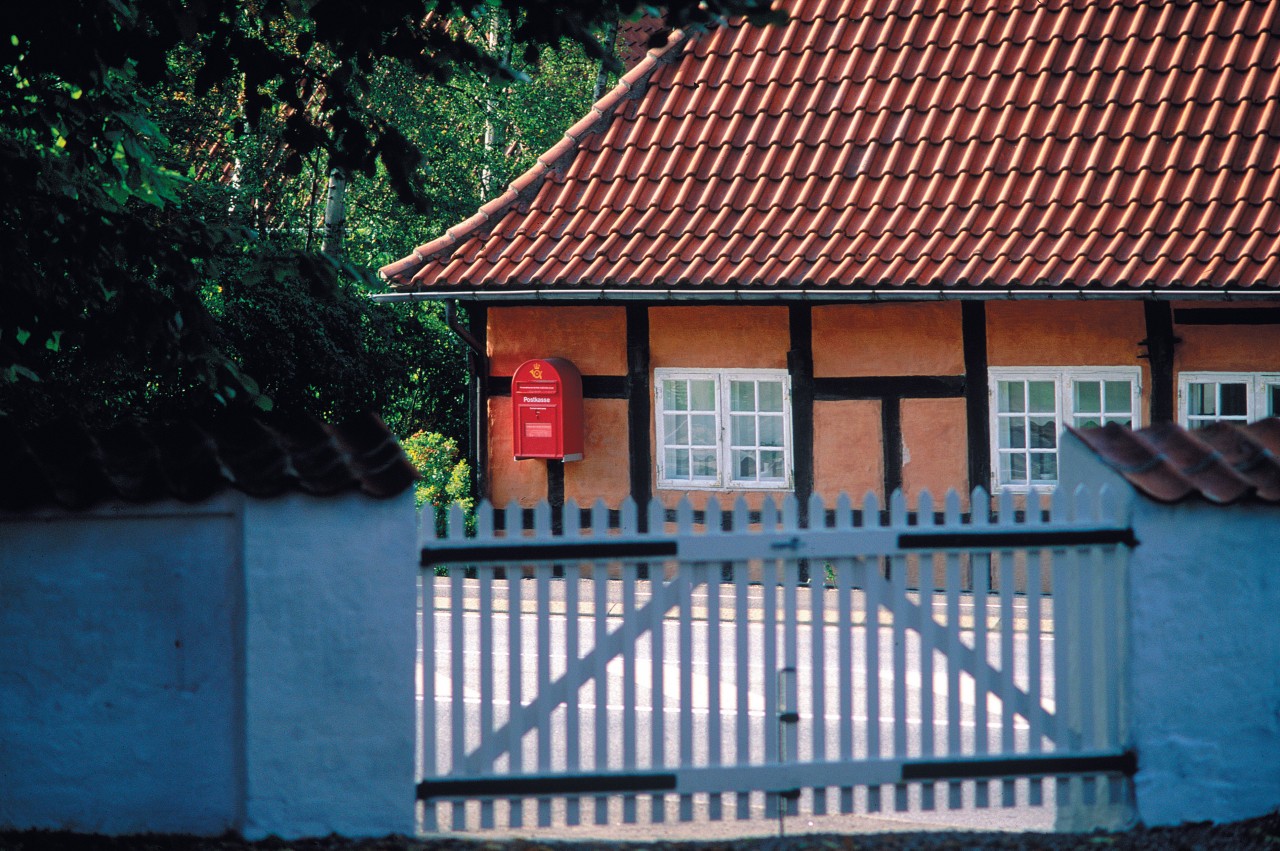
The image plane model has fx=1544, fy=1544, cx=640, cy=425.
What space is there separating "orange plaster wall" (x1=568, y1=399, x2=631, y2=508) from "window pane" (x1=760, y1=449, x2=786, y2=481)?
1177 millimetres

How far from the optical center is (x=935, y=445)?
12.7m

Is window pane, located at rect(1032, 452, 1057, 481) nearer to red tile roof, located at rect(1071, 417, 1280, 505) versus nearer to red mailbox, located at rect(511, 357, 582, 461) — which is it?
red mailbox, located at rect(511, 357, 582, 461)

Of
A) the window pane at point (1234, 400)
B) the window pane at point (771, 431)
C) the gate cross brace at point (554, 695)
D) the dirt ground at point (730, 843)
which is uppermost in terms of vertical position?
the window pane at point (1234, 400)

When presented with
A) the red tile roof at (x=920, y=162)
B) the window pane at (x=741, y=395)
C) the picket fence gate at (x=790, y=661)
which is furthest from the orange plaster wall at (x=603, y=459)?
the picket fence gate at (x=790, y=661)

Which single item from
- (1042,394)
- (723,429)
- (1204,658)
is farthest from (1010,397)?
(1204,658)

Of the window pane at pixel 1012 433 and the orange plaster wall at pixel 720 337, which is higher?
the orange plaster wall at pixel 720 337

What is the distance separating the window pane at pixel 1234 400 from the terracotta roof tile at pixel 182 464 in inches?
347

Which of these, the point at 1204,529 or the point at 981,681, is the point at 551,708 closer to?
the point at 981,681

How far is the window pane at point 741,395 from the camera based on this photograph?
526 inches

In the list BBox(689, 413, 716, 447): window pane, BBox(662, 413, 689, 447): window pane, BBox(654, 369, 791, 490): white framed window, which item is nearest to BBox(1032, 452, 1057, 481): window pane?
BBox(654, 369, 791, 490): white framed window

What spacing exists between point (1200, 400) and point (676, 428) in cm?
432

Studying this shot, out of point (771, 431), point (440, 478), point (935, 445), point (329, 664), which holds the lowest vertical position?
point (329, 664)

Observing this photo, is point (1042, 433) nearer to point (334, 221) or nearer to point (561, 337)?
point (561, 337)

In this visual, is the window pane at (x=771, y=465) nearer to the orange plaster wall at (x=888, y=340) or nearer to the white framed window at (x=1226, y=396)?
the orange plaster wall at (x=888, y=340)
